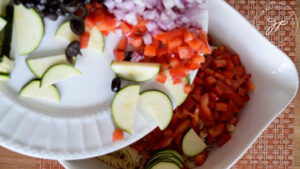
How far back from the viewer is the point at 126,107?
1552mm

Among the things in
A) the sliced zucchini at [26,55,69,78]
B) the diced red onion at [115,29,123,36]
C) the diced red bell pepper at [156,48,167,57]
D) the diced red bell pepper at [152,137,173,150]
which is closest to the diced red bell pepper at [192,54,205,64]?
the diced red bell pepper at [156,48,167,57]

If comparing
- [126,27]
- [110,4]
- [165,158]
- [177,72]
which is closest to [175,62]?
[177,72]

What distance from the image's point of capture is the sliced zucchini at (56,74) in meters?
1.51

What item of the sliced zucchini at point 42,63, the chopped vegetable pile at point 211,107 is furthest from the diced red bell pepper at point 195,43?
the sliced zucchini at point 42,63

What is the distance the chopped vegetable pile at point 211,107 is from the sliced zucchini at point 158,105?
0.23m

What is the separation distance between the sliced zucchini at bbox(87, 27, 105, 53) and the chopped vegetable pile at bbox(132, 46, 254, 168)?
526 millimetres

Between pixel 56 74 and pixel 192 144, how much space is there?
2.41ft

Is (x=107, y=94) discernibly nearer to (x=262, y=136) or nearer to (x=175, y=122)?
(x=175, y=122)

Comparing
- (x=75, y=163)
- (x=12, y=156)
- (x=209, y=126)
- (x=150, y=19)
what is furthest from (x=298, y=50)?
(x=12, y=156)

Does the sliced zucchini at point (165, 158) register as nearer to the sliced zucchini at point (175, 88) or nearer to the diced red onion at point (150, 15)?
the sliced zucchini at point (175, 88)

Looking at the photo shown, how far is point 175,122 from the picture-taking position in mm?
1813

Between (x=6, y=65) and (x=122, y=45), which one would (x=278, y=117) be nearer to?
(x=122, y=45)

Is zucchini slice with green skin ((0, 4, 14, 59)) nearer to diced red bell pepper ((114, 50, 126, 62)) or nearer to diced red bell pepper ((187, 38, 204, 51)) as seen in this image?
diced red bell pepper ((114, 50, 126, 62))

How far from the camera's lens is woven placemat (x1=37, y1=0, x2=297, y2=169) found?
188cm
